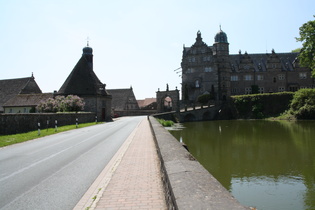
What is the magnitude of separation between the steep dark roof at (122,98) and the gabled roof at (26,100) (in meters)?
29.5

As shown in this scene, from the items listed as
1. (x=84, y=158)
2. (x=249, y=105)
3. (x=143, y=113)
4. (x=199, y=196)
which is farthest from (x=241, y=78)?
(x=199, y=196)

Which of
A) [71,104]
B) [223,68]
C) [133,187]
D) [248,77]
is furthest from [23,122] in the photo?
[248,77]

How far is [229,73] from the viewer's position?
66562 millimetres

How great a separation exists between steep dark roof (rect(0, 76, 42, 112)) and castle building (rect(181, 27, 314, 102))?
33311 millimetres

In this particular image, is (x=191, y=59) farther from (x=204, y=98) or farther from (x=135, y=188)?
(x=135, y=188)

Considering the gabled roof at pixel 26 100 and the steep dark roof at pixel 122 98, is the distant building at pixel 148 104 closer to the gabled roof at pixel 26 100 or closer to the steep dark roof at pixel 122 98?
the steep dark roof at pixel 122 98

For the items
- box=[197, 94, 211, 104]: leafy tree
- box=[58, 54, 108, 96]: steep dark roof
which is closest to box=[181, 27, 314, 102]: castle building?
box=[197, 94, 211, 104]: leafy tree

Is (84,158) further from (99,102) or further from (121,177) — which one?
(99,102)

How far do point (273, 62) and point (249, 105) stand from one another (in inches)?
655

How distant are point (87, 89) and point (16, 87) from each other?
22.0m

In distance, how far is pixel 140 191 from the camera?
5855 mm

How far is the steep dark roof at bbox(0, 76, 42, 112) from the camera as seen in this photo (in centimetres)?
5691

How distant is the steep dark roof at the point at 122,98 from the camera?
264ft

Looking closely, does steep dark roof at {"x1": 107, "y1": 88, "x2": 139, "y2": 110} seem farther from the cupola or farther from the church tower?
the cupola
